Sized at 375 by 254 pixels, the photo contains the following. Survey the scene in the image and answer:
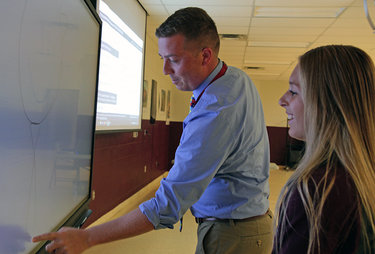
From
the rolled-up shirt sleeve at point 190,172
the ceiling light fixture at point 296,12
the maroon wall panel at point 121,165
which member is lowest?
the maroon wall panel at point 121,165

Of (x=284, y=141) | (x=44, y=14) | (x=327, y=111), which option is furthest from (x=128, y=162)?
(x=284, y=141)

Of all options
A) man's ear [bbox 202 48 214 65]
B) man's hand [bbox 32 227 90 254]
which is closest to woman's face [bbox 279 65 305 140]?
man's ear [bbox 202 48 214 65]

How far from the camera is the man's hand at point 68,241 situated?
0.76 m

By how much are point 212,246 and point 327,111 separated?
0.73 m

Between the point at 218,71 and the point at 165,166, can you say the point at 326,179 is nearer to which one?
the point at 218,71

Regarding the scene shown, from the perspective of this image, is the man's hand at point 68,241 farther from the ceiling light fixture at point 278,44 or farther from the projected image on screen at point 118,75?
the ceiling light fixture at point 278,44

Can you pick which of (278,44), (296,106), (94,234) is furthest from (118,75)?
(278,44)

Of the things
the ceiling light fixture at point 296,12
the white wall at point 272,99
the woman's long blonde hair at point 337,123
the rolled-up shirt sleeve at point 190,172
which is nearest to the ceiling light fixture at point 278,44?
the ceiling light fixture at point 296,12

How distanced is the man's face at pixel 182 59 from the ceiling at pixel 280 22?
2.85 meters

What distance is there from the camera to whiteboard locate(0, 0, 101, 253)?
69 centimetres

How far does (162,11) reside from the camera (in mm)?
4137

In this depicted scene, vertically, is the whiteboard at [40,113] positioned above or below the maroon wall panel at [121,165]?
above

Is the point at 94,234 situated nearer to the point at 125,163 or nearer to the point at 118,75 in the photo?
the point at 118,75

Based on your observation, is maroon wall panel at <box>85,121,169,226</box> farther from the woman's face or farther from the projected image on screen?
the woman's face
